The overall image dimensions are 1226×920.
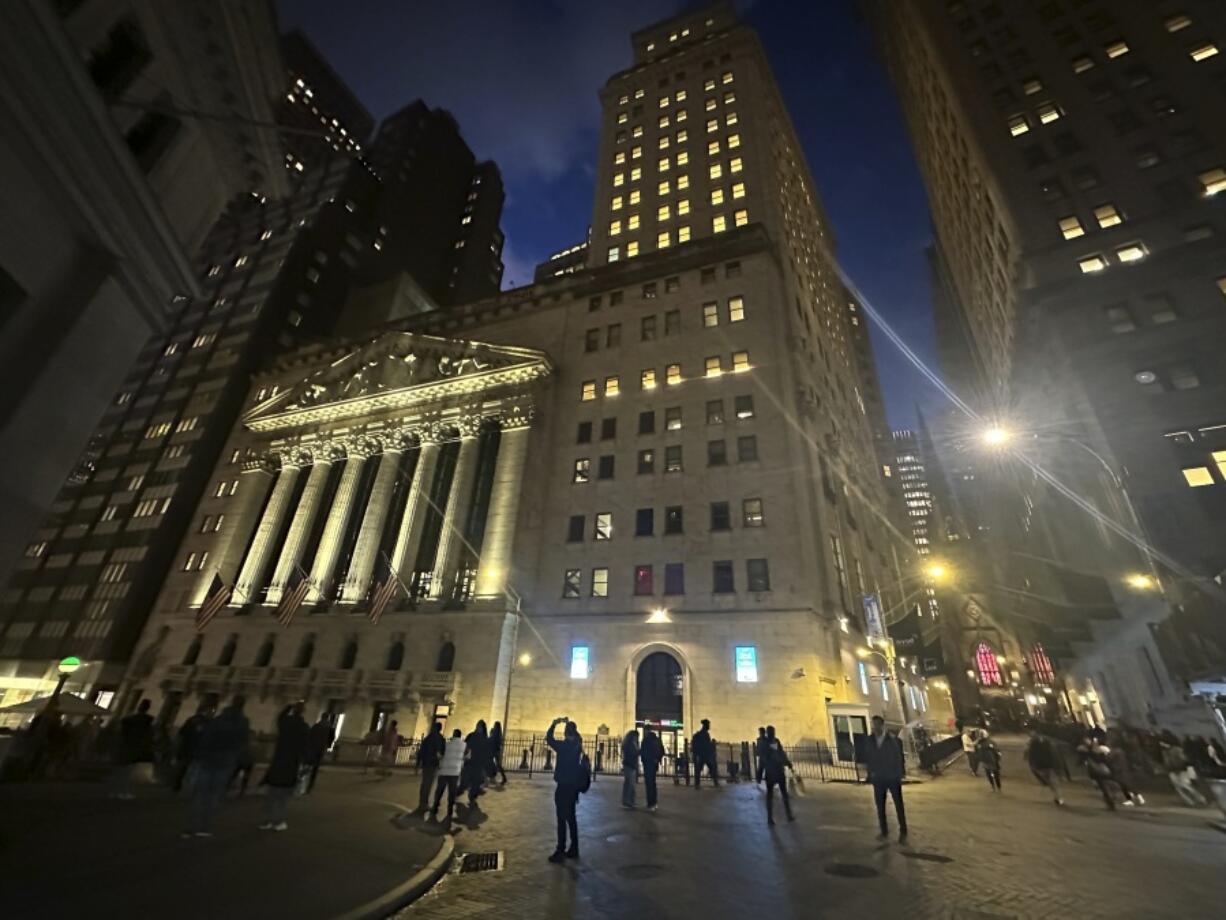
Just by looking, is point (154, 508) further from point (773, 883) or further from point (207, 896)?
point (773, 883)

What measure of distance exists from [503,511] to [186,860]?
2916 centimetres

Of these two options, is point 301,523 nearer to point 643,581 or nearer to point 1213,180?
point 643,581

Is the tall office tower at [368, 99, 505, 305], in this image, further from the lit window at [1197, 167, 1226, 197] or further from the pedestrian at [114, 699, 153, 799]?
the lit window at [1197, 167, 1226, 197]

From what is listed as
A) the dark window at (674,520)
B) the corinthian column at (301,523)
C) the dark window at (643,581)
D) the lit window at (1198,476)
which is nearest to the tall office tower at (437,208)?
the corinthian column at (301,523)

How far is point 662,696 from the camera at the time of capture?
2916 centimetres

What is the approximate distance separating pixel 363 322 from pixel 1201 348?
71.8 metres

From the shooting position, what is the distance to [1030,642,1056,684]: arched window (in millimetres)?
80188

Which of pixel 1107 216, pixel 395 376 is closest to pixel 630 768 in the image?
pixel 395 376

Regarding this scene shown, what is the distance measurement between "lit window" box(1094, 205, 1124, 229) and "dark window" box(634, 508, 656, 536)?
3673cm

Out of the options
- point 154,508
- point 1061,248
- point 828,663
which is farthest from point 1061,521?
point 154,508

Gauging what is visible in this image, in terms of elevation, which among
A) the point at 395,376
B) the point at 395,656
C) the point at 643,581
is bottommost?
the point at 395,656

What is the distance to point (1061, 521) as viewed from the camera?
3612cm

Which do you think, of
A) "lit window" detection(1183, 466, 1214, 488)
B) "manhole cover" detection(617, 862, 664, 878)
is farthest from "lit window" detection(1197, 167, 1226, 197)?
"manhole cover" detection(617, 862, 664, 878)

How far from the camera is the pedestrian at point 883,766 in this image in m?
11.0
